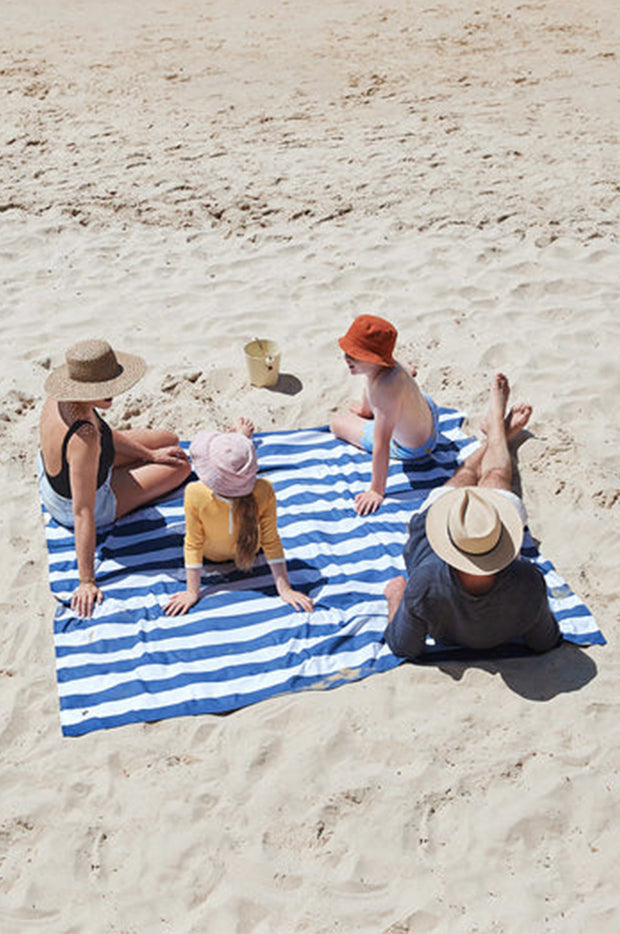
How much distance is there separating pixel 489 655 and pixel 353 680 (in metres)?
0.66

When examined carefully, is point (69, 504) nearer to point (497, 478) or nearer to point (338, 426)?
point (338, 426)

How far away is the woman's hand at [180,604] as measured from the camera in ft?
14.0

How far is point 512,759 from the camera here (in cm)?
365

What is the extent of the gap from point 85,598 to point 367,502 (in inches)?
64.9

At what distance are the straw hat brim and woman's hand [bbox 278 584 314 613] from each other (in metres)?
1.27

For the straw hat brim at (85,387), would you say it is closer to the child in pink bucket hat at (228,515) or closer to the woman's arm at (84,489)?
the woman's arm at (84,489)

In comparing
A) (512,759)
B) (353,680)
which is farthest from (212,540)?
(512,759)

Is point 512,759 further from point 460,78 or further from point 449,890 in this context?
point 460,78

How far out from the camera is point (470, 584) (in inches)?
142

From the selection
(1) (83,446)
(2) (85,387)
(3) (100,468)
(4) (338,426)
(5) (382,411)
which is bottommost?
(4) (338,426)

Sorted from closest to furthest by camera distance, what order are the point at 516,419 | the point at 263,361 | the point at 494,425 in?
Answer: 1. the point at 494,425
2. the point at 516,419
3. the point at 263,361

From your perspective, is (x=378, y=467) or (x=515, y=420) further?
(x=515, y=420)

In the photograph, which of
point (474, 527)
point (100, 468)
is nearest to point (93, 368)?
point (100, 468)

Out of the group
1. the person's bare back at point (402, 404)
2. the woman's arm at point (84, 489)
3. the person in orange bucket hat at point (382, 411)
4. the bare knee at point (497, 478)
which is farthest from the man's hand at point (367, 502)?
the woman's arm at point (84, 489)
